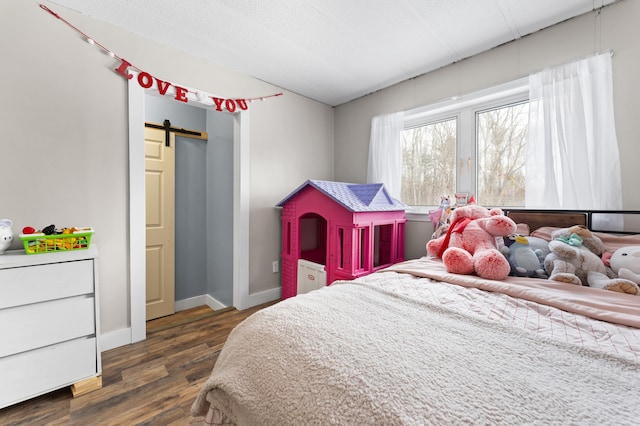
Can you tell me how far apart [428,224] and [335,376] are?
2083 mm

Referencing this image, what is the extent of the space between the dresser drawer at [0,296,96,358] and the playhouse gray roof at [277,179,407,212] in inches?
65.4

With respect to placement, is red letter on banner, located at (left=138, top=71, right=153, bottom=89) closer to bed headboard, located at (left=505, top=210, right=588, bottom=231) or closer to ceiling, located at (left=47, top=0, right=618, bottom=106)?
ceiling, located at (left=47, top=0, right=618, bottom=106)

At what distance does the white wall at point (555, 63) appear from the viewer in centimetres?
157

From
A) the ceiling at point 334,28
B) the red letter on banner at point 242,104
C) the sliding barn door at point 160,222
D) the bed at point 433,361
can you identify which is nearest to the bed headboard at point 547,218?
the bed at point 433,361

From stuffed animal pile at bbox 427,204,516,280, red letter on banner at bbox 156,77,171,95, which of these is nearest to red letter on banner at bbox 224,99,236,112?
red letter on banner at bbox 156,77,171,95

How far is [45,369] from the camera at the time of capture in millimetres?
1374

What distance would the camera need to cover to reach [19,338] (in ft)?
4.29

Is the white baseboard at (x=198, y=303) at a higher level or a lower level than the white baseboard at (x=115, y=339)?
lower

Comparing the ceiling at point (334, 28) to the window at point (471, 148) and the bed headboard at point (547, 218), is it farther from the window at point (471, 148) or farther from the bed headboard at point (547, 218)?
the bed headboard at point (547, 218)

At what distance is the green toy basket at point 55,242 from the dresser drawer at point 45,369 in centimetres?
52

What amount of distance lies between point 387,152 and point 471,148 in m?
0.77

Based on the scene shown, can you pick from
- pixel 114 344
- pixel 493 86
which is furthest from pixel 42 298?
pixel 493 86

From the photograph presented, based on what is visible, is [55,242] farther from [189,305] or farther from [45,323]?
[189,305]

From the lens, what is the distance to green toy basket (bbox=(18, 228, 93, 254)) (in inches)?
56.4
